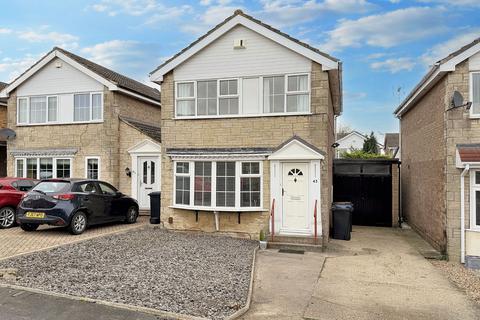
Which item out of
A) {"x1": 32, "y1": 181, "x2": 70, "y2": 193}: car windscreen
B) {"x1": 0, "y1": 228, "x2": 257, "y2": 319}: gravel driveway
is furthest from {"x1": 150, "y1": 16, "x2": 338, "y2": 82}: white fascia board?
{"x1": 0, "y1": 228, "x2": 257, "y2": 319}: gravel driveway

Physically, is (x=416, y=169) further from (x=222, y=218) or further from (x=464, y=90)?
(x=222, y=218)

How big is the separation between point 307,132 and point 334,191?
17.8 ft

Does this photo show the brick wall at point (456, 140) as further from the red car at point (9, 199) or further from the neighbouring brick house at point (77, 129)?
the red car at point (9, 199)

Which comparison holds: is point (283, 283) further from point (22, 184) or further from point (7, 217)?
point (22, 184)

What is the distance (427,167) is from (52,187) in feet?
37.5

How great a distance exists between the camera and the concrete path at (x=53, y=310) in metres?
4.75

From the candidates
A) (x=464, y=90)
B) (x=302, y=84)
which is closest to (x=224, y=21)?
(x=302, y=84)

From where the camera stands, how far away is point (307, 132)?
10.2m

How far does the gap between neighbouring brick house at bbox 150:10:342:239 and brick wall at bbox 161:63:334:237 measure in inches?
1.2

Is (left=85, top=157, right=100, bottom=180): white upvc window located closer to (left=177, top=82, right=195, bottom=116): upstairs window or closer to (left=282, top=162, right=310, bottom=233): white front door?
(left=177, top=82, right=195, bottom=116): upstairs window

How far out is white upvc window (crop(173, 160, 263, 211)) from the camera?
10539 millimetres

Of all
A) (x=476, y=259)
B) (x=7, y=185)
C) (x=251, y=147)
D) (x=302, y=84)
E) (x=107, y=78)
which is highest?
(x=107, y=78)

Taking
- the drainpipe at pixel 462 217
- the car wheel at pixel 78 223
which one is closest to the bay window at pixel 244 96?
the car wheel at pixel 78 223

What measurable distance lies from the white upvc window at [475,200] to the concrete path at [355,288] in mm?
1560
